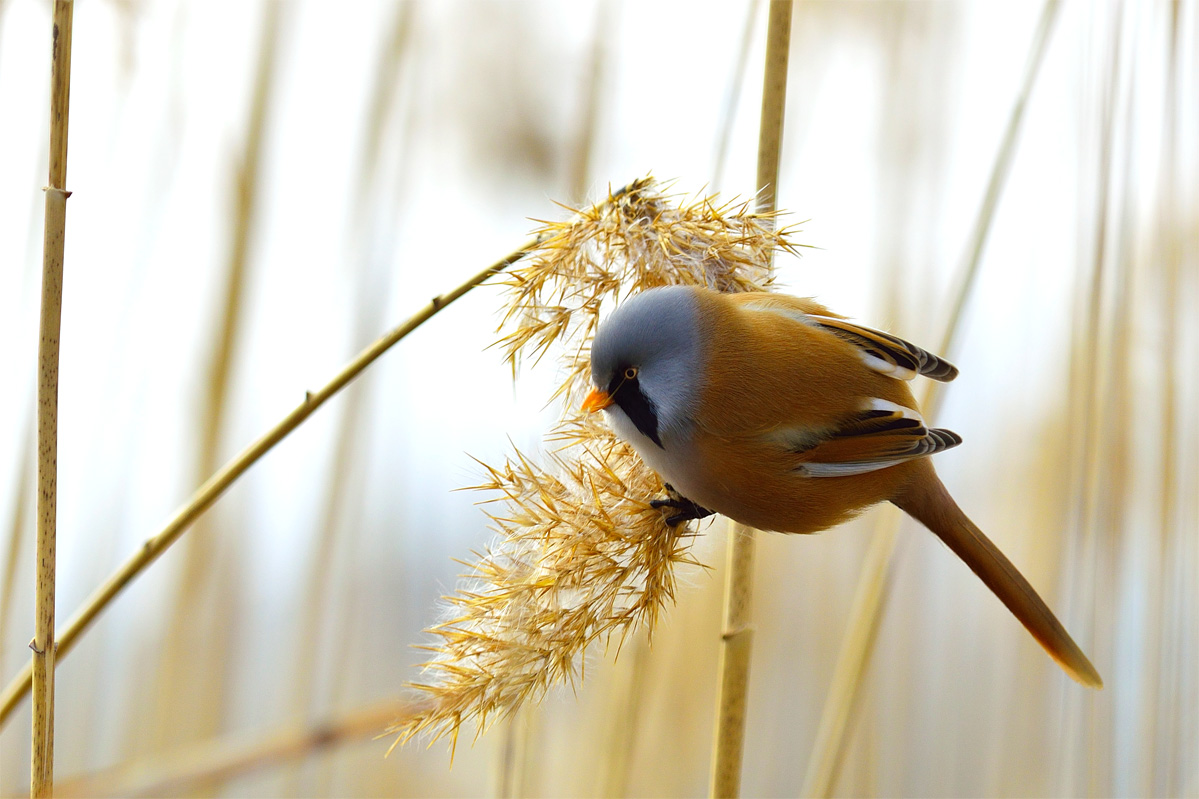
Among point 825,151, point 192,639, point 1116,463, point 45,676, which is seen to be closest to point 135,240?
point 192,639

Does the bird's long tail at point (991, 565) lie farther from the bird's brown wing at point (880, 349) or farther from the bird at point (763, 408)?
the bird's brown wing at point (880, 349)

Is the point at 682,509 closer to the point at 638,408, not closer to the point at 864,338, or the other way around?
the point at 638,408

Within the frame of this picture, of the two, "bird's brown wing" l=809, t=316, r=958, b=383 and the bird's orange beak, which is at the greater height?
"bird's brown wing" l=809, t=316, r=958, b=383

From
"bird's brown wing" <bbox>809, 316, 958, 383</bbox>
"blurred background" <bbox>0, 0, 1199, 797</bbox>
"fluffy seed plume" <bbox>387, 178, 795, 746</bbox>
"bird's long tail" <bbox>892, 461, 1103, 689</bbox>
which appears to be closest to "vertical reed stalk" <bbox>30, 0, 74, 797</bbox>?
"fluffy seed plume" <bbox>387, 178, 795, 746</bbox>

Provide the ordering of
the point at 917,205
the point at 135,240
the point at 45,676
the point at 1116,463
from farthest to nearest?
the point at 917,205 < the point at 1116,463 < the point at 135,240 < the point at 45,676

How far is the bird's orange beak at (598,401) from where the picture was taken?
104cm

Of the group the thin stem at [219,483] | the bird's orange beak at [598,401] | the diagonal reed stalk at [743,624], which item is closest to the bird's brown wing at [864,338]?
A: the diagonal reed stalk at [743,624]

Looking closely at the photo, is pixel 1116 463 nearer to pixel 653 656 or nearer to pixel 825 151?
pixel 825 151

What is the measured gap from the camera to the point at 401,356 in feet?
6.37

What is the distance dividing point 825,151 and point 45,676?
6.18ft

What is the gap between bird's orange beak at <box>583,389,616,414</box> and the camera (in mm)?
1042

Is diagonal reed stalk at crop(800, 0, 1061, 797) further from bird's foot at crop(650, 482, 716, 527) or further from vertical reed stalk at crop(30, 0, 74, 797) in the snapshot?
vertical reed stalk at crop(30, 0, 74, 797)

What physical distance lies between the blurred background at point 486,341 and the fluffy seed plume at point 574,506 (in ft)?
1.26

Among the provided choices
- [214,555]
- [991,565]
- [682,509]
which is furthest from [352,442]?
[991,565]
